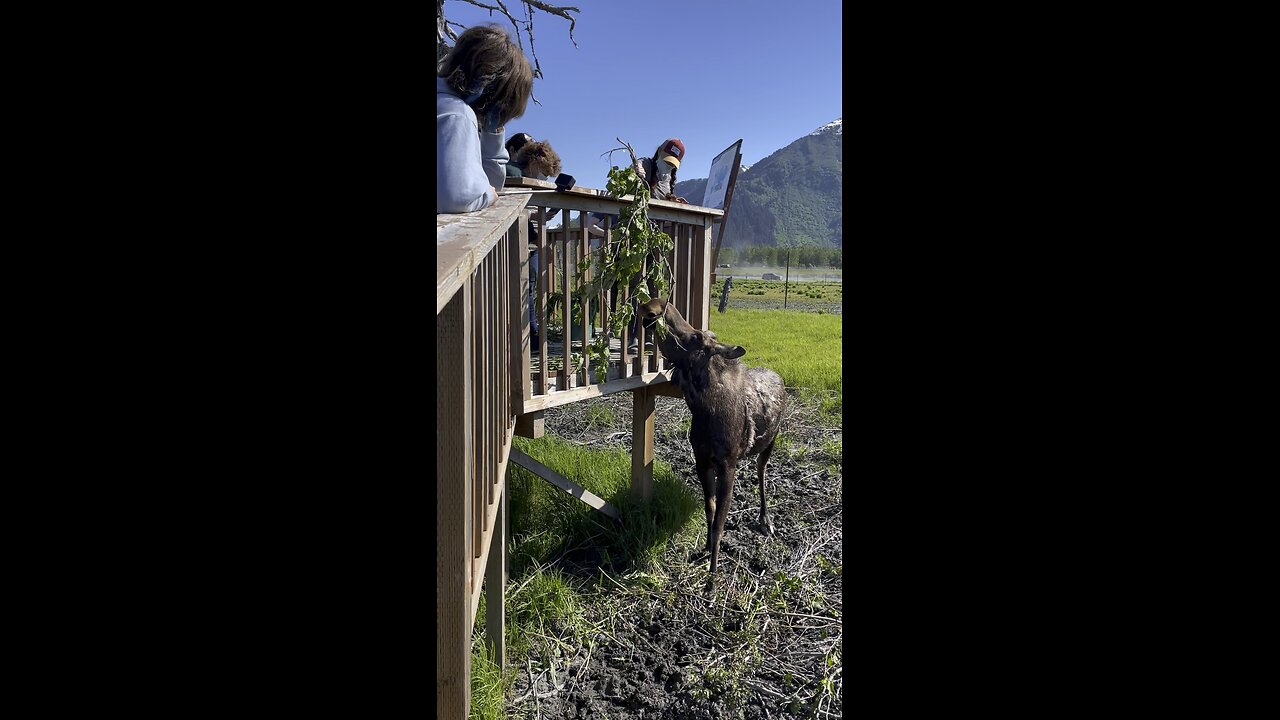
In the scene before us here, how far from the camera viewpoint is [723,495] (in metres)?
3.95

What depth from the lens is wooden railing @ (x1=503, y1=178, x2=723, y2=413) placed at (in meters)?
3.62

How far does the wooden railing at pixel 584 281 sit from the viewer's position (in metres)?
3.62

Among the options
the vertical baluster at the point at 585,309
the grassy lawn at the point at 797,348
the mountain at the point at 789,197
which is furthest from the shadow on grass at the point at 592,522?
the mountain at the point at 789,197

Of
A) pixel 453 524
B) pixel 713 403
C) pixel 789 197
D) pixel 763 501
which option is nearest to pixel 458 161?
pixel 453 524

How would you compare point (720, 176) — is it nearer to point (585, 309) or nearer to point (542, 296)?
point (585, 309)

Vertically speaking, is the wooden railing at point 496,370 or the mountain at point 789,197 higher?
the mountain at point 789,197

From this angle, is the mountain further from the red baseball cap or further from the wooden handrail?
the wooden handrail

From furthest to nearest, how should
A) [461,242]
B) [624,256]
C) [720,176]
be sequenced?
1. [720,176]
2. [624,256]
3. [461,242]

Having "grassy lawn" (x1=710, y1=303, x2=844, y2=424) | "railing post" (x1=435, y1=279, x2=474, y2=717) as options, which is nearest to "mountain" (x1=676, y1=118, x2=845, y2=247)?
"grassy lawn" (x1=710, y1=303, x2=844, y2=424)

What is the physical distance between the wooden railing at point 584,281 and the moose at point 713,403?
1.10 ft

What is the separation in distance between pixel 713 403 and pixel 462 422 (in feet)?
8.43

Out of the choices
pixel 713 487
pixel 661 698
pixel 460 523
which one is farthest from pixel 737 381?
pixel 460 523

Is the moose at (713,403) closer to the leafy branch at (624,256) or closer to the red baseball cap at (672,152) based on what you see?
the leafy branch at (624,256)
